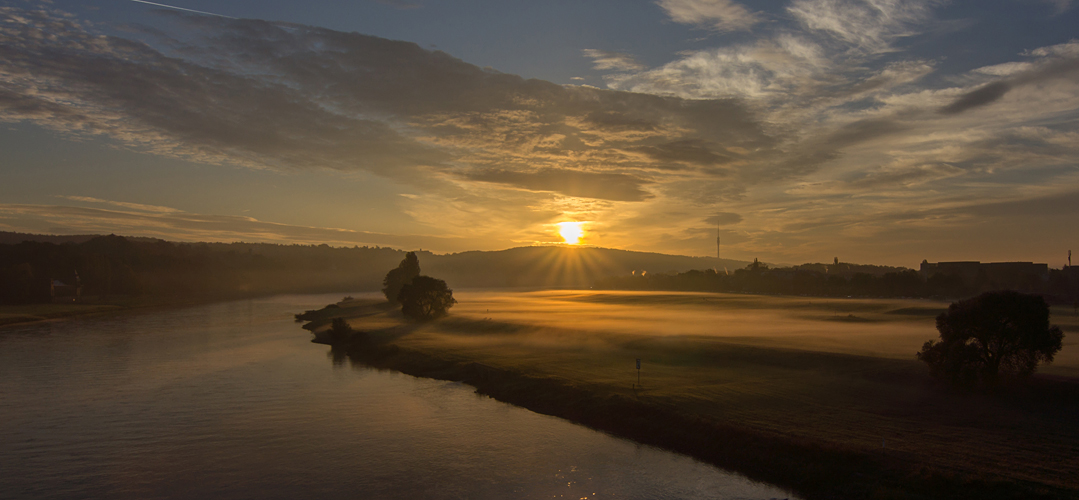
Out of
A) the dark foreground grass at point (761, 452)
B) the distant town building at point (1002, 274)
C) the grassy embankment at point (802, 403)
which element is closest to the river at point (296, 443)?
the dark foreground grass at point (761, 452)

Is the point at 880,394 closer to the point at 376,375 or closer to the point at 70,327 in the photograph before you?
the point at 376,375

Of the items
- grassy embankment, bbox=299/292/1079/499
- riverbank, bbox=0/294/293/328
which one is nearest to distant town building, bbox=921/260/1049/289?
grassy embankment, bbox=299/292/1079/499

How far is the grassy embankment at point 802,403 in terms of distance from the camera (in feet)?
76.3

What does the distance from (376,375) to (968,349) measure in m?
45.9

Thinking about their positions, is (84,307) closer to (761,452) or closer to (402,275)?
(402,275)

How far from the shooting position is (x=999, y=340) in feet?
108

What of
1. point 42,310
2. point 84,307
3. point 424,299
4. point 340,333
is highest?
point 424,299

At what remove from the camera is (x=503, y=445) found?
3080cm

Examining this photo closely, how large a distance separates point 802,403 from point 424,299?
69995mm

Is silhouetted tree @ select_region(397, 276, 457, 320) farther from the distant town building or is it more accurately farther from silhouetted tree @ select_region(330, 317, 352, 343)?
the distant town building

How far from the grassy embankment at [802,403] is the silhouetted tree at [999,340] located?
144 centimetres

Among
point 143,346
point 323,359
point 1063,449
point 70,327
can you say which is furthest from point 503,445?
point 70,327

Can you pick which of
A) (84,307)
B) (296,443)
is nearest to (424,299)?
(296,443)

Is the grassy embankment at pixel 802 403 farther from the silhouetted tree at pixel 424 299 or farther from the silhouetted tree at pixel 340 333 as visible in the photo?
the silhouetted tree at pixel 424 299
